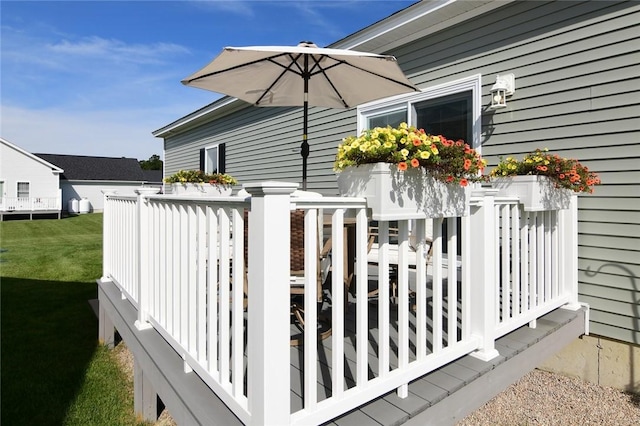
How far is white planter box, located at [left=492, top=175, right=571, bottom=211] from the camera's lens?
2.54m

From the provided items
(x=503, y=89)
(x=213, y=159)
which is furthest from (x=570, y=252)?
(x=213, y=159)

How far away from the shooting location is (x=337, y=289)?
4.77 feet

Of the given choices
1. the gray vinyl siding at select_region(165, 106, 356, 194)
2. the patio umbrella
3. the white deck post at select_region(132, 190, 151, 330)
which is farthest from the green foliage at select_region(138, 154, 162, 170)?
the white deck post at select_region(132, 190, 151, 330)

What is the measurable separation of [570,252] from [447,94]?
2.09 meters

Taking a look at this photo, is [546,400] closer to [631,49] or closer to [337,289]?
[337,289]

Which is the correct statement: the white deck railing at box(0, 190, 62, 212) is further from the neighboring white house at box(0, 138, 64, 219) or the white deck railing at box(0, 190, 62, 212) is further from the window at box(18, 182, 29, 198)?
the window at box(18, 182, 29, 198)

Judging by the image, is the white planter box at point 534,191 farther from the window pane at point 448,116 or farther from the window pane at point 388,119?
the window pane at point 388,119

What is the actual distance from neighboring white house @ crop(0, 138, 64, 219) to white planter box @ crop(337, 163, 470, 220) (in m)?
24.0

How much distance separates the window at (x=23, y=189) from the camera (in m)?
21.1

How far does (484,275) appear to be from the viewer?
2.06 metres

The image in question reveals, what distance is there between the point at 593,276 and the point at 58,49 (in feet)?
39.2

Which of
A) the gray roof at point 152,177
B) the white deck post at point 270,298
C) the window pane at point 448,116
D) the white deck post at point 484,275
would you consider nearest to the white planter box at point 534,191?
the white deck post at point 484,275

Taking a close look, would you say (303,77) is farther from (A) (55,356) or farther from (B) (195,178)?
(A) (55,356)

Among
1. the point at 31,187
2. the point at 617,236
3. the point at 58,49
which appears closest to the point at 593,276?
the point at 617,236
